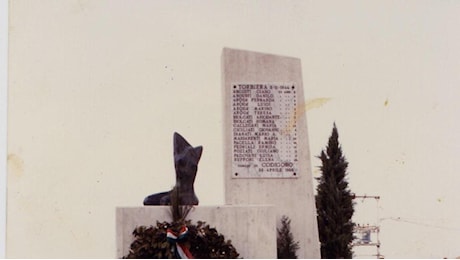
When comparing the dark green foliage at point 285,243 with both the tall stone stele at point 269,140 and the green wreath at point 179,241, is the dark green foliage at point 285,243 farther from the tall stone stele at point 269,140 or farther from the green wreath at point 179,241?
the green wreath at point 179,241

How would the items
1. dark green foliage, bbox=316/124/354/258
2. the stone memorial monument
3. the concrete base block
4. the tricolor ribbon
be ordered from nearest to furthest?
the tricolor ribbon → the concrete base block → the stone memorial monument → dark green foliage, bbox=316/124/354/258

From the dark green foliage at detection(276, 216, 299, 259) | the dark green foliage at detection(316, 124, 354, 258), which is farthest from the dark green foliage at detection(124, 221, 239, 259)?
the dark green foliage at detection(316, 124, 354, 258)

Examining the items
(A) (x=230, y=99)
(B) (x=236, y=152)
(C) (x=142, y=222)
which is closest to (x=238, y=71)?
(A) (x=230, y=99)

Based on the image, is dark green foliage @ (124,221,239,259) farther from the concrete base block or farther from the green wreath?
the concrete base block

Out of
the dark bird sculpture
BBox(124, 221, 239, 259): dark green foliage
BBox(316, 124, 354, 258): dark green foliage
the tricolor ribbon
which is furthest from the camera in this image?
BBox(316, 124, 354, 258): dark green foliage

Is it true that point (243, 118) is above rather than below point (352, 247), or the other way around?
above

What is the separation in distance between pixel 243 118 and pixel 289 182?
123cm

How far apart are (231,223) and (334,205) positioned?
3.27m

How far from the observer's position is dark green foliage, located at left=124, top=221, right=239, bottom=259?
10.5m

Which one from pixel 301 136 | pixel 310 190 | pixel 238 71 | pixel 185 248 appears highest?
pixel 238 71

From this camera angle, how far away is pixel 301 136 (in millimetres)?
12898

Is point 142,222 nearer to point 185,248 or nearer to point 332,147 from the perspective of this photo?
point 185,248

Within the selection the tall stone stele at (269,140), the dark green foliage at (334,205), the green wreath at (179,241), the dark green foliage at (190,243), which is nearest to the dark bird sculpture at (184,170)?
the green wreath at (179,241)

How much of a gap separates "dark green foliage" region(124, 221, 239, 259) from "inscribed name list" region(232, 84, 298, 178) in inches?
86.6
